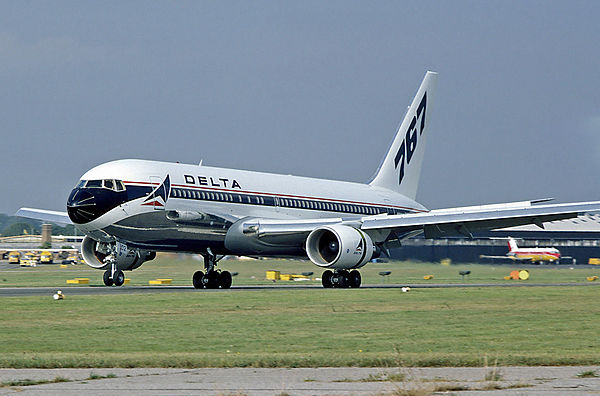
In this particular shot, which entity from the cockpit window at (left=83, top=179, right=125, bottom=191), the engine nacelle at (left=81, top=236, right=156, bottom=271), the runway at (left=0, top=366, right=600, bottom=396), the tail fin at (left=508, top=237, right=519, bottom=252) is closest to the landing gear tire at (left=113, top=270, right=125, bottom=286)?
the engine nacelle at (left=81, top=236, right=156, bottom=271)

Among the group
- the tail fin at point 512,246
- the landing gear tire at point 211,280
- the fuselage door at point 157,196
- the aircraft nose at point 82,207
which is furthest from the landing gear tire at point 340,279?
the tail fin at point 512,246

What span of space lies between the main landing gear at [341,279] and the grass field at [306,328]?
2.90 m

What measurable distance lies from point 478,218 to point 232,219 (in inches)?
386

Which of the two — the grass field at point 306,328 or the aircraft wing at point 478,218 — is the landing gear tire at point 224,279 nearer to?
the aircraft wing at point 478,218

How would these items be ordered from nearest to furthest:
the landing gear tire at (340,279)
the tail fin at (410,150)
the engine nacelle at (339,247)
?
the engine nacelle at (339,247) → the landing gear tire at (340,279) → the tail fin at (410,150)

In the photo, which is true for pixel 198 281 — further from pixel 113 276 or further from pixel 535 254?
pixel 535 254

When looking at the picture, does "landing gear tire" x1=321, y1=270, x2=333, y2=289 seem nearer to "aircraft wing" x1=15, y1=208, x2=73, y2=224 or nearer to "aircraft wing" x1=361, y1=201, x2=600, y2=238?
"aircraft wing" x1=361, y1=201, x2=600, y2=238

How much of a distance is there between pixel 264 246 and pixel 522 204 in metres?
10.6

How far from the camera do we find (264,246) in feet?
135

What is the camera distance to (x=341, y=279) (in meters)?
39.8

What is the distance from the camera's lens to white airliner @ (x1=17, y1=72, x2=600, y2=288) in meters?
37.4

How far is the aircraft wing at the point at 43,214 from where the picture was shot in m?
47.4

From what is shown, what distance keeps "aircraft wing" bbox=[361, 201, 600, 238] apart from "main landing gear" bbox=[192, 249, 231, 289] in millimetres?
6068

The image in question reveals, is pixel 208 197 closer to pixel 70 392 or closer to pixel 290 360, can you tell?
pixel 290 360
